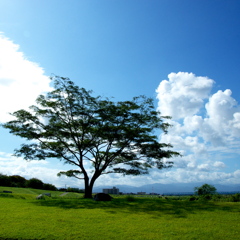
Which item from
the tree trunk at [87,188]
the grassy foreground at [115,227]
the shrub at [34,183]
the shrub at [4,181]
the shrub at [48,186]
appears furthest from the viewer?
the shrub at [48,186]

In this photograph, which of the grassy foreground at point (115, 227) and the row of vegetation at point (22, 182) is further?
the row of vegetation at point (22, 182)

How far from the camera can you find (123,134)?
1025 inches

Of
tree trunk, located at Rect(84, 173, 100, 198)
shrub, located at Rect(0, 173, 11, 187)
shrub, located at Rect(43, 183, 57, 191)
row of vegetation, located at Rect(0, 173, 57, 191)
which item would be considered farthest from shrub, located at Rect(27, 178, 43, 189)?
tree trunk, located at Rect(84, 173, 100, 198)

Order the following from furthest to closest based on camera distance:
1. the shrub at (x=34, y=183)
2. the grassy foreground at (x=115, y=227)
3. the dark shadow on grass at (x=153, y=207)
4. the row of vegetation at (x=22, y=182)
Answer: the shrub at (x=34, y=183) → the row of vegetation at (x=22, y=182) → the dark shadow on grass at (x=153, y=207) → the grassy foreground at (x=115, y=227)

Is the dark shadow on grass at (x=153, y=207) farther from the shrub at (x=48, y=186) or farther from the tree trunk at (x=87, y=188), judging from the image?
the shrub at (x=48, y=186)

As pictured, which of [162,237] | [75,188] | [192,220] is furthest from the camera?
[75,188]

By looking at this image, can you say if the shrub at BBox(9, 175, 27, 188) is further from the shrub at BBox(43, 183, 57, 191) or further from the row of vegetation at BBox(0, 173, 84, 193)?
the shrub at BBox(43, 183, 57, 191)

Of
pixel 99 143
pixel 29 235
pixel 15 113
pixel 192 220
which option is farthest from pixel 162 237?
pixel 15 113

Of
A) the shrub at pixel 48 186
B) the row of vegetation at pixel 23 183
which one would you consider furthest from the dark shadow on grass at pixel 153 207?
the shrub at pixel 48 186

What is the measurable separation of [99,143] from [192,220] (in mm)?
17805

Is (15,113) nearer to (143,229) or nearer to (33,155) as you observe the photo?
(33,155)

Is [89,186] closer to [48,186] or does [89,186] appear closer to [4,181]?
[48,186]

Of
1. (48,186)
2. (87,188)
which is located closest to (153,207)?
(87,188)

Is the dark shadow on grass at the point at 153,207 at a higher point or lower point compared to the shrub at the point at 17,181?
lower
